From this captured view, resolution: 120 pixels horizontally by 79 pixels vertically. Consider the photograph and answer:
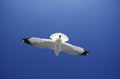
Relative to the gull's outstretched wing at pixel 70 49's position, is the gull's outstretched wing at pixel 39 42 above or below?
above

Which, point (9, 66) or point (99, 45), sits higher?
point (99, 45)

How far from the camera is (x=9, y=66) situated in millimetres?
2773

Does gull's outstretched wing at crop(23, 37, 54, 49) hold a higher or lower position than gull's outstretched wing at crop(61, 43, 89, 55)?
higher

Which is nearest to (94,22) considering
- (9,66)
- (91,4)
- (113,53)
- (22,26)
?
(91,4)

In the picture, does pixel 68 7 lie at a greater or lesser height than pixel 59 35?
greater

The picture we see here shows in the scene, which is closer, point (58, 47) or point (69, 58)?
point (58, 47)

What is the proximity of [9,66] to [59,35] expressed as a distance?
1.00m

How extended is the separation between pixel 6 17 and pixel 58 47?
947mm

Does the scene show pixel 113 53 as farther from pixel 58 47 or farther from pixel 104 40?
pixel 58 47

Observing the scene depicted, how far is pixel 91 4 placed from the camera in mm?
2822

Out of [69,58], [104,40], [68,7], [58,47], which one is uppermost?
[68,7]

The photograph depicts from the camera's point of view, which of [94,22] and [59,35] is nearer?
[59,35]

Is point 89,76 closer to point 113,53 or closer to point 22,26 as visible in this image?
point 113,53

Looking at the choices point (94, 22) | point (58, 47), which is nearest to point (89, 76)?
point (94, 22)
